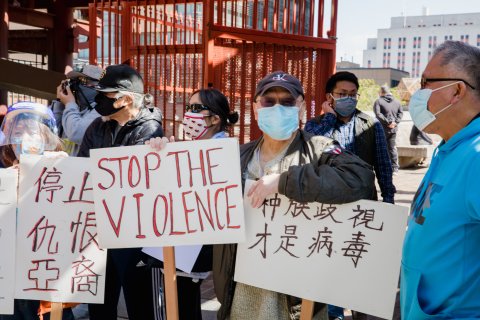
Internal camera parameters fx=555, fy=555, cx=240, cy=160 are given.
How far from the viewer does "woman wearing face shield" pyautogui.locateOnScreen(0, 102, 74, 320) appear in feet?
9.65

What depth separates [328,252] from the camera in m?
2.29

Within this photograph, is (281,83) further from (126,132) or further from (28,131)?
(28,131)

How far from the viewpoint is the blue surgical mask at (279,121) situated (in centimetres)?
239

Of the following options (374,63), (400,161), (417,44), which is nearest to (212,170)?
(400,161)

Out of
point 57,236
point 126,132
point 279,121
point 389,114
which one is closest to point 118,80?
point 126,132

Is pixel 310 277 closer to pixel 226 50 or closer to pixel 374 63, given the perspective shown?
pixel 226 50

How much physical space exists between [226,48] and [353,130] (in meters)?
1.44

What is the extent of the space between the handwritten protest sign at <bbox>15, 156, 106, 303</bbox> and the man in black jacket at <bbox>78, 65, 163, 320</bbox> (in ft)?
1.30

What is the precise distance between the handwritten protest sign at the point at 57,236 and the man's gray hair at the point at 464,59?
1.74 meters

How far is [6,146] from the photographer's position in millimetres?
2945

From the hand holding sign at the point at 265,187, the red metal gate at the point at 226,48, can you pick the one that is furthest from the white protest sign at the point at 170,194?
the red metal gate at the point at 226,48

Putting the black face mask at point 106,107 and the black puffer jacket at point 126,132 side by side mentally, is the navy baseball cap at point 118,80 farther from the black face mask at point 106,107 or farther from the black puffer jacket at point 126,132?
the black puffer jacket at point 126,132

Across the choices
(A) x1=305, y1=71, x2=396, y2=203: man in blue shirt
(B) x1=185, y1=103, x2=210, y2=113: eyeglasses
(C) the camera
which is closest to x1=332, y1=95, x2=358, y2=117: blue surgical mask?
(A) x1=305, y1=71, x2=396, y2=203: man in blue shirt

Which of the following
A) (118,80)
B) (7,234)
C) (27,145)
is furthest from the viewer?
(118,80)
